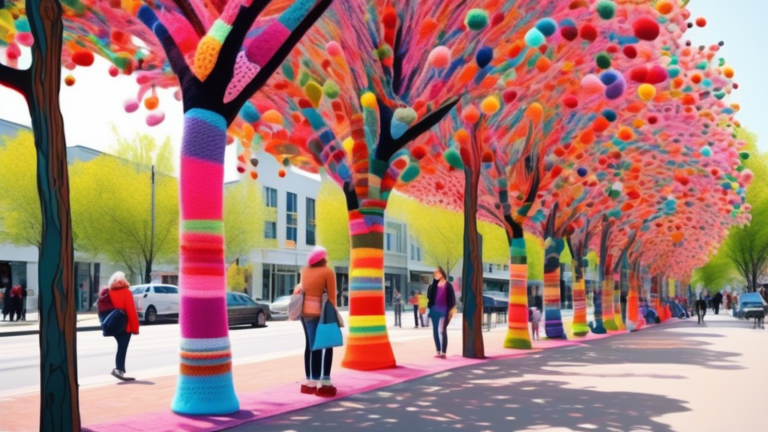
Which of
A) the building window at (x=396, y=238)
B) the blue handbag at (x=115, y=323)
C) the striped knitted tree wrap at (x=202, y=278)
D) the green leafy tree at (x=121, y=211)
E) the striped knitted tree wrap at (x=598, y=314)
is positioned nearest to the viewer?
the striped knitted tree wrap at (x=202, y=278)

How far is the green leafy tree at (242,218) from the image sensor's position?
4759 centimetres

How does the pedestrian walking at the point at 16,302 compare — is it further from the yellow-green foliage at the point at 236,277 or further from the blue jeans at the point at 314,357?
the blue jeans at the point at 314,357

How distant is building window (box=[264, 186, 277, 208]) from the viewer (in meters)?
59.0

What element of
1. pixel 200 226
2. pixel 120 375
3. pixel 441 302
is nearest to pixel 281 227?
pixel 441 302

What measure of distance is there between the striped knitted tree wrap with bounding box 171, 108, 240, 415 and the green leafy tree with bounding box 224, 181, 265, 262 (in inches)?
1502

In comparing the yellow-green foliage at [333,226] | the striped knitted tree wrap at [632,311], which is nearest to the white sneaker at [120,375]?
the striped knitted tree wrap at [632,311]

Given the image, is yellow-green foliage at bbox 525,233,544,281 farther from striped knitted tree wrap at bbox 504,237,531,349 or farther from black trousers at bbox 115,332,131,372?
black trousers at bbox 115,332,131,372

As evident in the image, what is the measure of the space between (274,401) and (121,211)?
3379 centimetres

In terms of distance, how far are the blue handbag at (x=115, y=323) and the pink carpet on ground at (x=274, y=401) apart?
2.73m

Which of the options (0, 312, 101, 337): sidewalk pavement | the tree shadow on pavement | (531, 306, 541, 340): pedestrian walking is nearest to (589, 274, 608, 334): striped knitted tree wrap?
(531, 306, 541, 340): pedestrian walking

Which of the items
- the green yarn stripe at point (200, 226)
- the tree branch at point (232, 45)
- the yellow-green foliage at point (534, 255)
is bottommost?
the green yarn stripe at point (200, 226)

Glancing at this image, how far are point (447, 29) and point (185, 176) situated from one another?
6.76m

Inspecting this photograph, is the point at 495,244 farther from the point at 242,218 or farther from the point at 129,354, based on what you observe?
the point at 129,354

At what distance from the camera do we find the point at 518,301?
19719 mm
